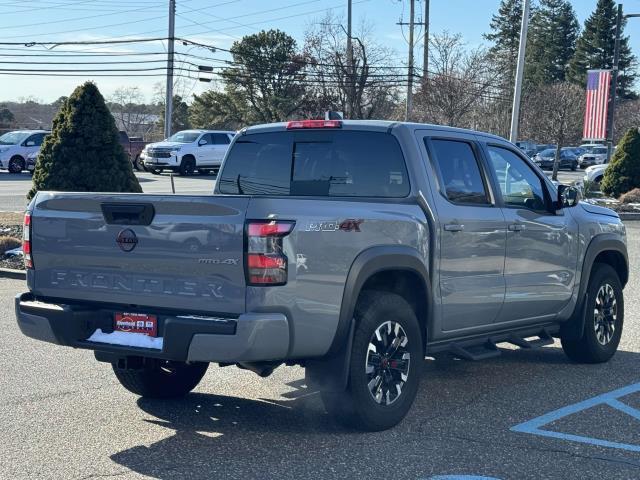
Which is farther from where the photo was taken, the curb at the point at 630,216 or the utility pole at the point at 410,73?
the utility pole at the point at 410,73

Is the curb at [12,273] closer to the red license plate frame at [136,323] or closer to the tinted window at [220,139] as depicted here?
the red license plate frame at [136,323]

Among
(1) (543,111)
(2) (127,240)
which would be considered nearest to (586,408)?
(2) (127,240)

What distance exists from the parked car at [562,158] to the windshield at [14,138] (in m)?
33.1

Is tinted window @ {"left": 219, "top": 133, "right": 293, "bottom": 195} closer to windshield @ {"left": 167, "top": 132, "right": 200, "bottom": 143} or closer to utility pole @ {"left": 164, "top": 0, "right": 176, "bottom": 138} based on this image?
windshield @ {"left": 167, "top": 132, "right": 200, "bottom": 143}

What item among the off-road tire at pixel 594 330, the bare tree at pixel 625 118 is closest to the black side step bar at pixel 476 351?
the off-road tire at pixel 594 330

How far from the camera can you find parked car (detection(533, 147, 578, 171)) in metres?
60.6

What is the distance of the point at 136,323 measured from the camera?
562 cm

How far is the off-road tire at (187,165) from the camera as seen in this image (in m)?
39.8

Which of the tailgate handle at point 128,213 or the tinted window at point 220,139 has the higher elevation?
the tinted window at point 220,139

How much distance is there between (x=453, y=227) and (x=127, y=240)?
2.25 m

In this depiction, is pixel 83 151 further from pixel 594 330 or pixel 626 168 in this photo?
pixel 626 168

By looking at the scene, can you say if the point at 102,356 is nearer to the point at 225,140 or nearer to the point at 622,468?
the point at 622,468

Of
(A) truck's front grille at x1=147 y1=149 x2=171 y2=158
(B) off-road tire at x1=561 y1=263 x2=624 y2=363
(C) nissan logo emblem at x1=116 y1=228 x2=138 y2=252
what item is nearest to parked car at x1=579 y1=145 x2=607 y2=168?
(A) truck's front grille at x1=147 y1=149 x2=171 y2=158

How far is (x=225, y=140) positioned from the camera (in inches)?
1604
